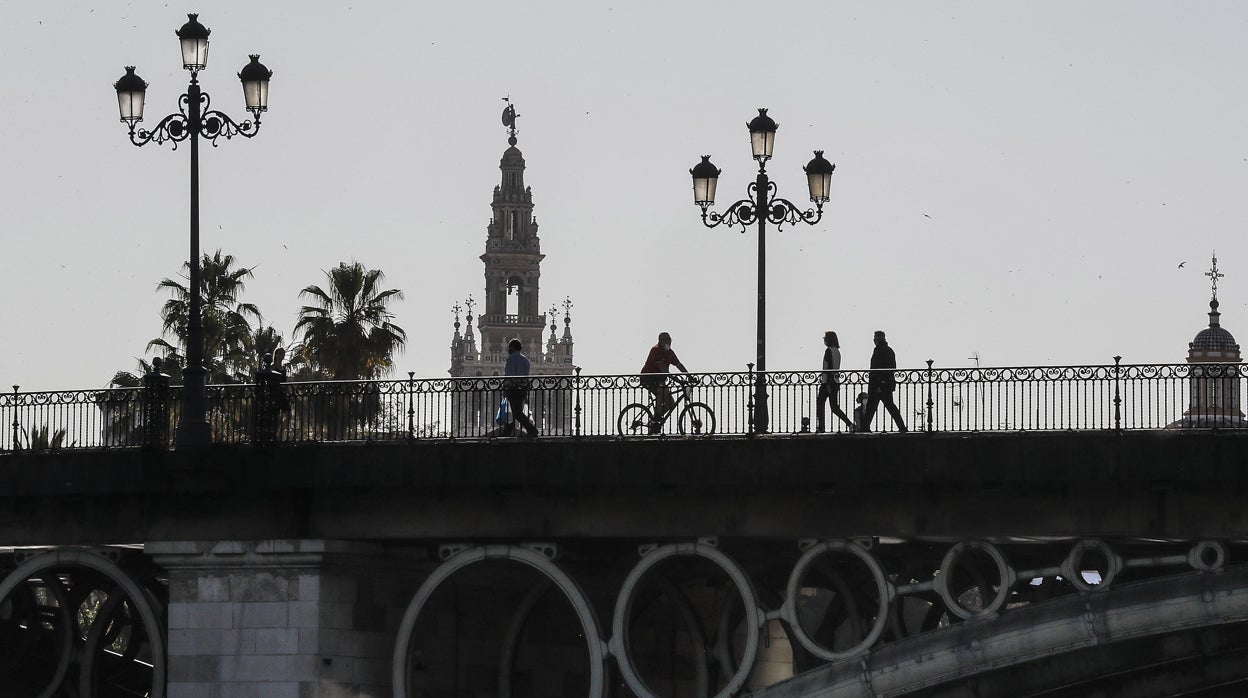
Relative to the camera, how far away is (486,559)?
3491 centimetres

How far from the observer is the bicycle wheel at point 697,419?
33.7 m

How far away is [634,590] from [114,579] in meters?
7.69

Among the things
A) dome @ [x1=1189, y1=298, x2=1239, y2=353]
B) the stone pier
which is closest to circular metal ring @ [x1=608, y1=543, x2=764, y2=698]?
the stone pier

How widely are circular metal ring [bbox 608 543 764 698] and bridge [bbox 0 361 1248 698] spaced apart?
0.04 metres

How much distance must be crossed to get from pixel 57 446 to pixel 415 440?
18.7 feet

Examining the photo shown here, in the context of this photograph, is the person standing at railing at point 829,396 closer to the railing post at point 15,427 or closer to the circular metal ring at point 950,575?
the circular metal ring at point 950,575

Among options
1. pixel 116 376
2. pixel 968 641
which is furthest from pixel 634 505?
pixel 116 376

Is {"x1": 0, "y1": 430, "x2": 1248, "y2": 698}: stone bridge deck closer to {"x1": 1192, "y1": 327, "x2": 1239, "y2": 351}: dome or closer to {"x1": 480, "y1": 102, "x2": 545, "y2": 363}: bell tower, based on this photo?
{"x1": 1192, "y1": 327, "x2": 1239, "y2": 351}: dome

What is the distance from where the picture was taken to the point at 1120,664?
4100cm

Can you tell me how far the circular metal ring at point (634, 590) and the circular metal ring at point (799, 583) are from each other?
1.54 ft

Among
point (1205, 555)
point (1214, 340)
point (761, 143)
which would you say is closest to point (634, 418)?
point (761, 143)

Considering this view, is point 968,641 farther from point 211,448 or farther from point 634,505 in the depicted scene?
point 211,448

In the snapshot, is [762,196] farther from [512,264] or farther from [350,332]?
[512,264]

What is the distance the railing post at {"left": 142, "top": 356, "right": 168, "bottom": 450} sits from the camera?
115 ft
